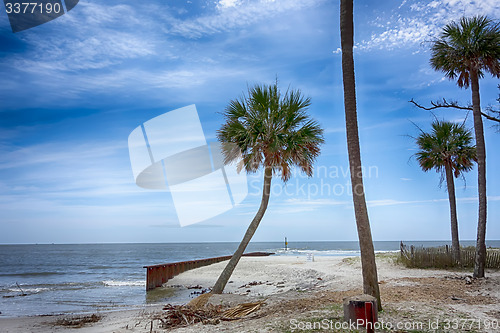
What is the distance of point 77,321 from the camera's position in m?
11.5

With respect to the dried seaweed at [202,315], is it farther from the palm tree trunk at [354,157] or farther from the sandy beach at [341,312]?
the palm tree trunk at [354,157]

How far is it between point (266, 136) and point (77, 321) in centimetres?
821

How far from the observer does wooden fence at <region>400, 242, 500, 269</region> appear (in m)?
17.3

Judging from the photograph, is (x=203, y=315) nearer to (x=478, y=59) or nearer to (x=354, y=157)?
(x=354, y=157)

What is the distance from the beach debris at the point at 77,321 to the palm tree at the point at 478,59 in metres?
13.4

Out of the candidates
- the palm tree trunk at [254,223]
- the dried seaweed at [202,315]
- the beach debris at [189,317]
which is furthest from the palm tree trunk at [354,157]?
the palm tree trunk at [254,223]

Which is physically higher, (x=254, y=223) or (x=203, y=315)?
(x=254, y=223)

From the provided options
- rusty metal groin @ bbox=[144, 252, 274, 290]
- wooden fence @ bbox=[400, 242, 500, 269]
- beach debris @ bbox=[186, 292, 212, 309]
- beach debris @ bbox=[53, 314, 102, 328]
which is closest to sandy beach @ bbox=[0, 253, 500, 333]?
beach debris @ bbox=[53, 314, 102, 328]

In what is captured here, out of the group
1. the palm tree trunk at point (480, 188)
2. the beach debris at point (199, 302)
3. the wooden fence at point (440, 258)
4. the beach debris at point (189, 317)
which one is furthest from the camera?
the wooden fence at point (440, 258)

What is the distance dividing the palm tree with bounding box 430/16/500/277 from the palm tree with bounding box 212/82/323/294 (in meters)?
6.21

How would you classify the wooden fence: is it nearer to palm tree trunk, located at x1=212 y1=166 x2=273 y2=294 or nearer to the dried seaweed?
palm tree trunk, located at x1=212 y1=166 x2=273 y2=294

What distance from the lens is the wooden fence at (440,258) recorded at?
56.6 feet

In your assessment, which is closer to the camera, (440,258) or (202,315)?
(202,315)

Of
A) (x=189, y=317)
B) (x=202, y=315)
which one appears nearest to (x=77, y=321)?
(x=189, y=317)
